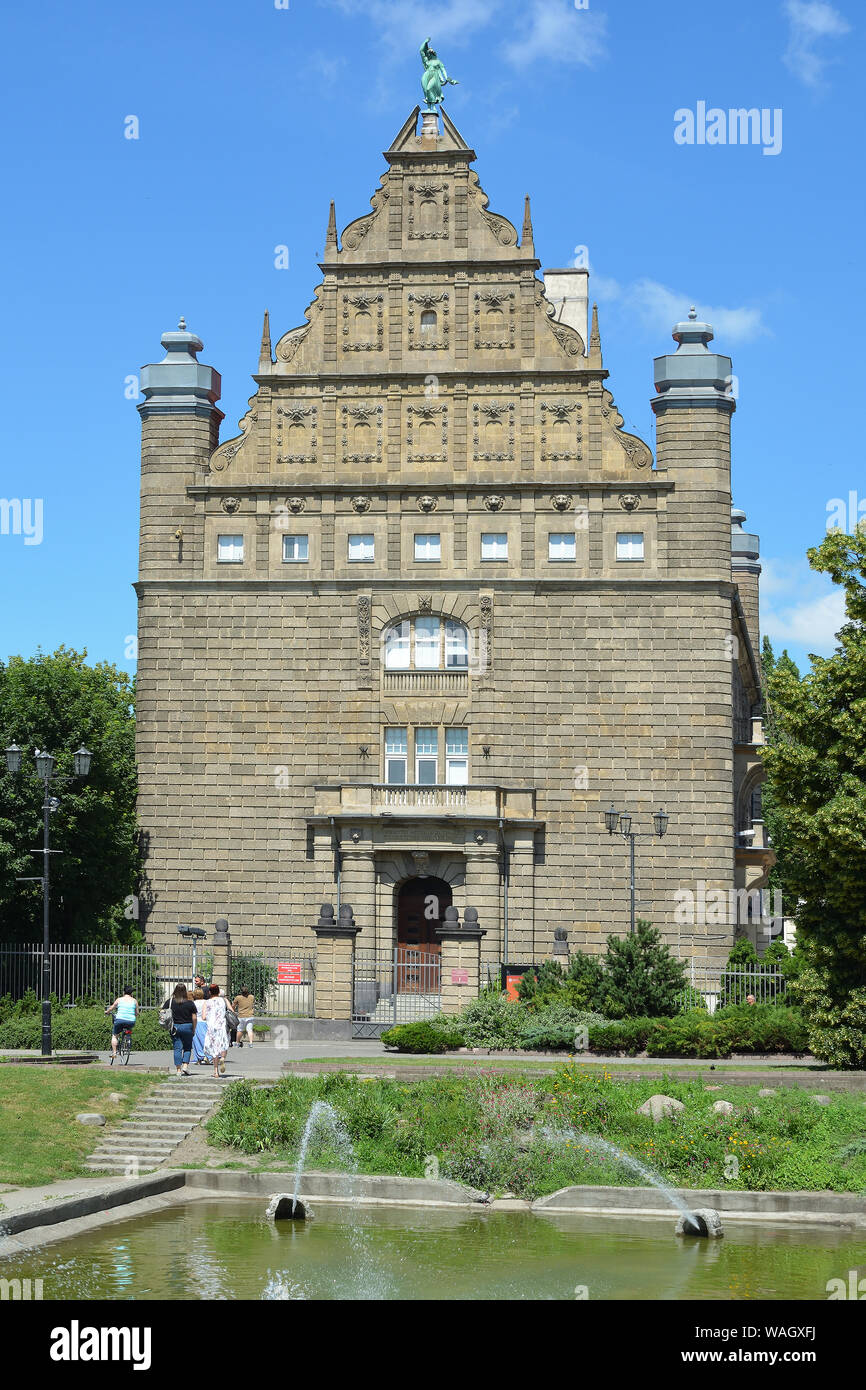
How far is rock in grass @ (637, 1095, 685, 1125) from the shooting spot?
25547mm

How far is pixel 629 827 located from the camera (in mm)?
47781

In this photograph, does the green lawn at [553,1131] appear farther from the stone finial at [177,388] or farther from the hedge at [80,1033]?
the stone finial at [177,388]

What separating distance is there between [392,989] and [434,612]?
11670 millimetres

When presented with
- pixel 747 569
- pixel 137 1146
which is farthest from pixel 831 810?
pixel 747 569

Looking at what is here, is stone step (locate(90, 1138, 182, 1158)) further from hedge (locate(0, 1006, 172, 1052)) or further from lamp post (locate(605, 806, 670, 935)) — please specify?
lamp post (locate(605, 806, 670, 935))

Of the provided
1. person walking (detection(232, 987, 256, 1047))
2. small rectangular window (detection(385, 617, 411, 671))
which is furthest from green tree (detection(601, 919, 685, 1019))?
small rectangular window (detection(385, 617, 411, 671))

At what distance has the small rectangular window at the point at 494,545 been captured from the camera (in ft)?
166

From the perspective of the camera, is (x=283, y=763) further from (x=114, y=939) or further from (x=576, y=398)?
(x=576, y=398)

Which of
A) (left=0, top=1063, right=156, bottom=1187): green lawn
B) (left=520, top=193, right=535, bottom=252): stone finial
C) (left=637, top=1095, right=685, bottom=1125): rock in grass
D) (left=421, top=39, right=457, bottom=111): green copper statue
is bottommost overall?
(left=0, top=1063, right=156, bottom=1187): green lawn

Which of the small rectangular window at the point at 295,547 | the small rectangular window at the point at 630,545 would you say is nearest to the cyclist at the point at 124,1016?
the small rectangular window at the point at 295,547

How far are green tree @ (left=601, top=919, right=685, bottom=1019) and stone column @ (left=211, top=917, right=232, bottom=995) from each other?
41.0 feet

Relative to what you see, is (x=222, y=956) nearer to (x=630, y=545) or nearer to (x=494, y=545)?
→ (x=494, y=545)
